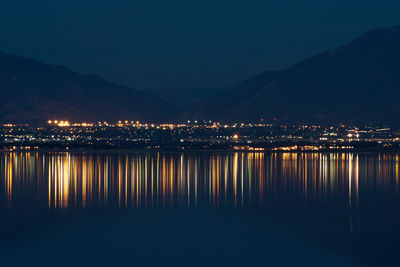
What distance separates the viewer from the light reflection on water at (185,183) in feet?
123

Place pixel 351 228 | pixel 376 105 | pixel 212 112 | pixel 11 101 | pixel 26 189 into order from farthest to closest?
pixel 11 101 → pixel 212 112 → pixel 376 105 → pixel 26 189 → pixel 351 228

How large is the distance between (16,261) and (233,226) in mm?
9003

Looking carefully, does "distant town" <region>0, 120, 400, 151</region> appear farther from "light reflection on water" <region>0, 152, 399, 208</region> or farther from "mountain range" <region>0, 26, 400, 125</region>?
"light reflection on water" <region>0, 152, 399, 208</region>

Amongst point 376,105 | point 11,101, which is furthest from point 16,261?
point 11,101

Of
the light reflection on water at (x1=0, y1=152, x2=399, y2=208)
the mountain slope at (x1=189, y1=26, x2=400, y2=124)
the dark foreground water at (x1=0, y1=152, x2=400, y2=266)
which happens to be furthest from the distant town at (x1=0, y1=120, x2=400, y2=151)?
the dark foreground water at (x1=0, y1=152, x2=400, y2=266)

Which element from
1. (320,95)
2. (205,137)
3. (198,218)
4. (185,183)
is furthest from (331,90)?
(198,218)

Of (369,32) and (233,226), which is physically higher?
(369,32)

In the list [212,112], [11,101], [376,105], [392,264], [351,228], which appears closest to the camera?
[392,264]

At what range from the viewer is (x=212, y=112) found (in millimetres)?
178375

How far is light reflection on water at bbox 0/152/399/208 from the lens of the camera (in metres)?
37.5

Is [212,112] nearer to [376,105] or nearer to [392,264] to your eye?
[376,105]

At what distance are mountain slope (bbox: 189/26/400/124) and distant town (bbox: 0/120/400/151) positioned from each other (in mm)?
8360

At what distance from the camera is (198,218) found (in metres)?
32.2

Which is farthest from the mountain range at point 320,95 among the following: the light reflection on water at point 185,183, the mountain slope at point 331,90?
the light reflection on water at point 185,183
